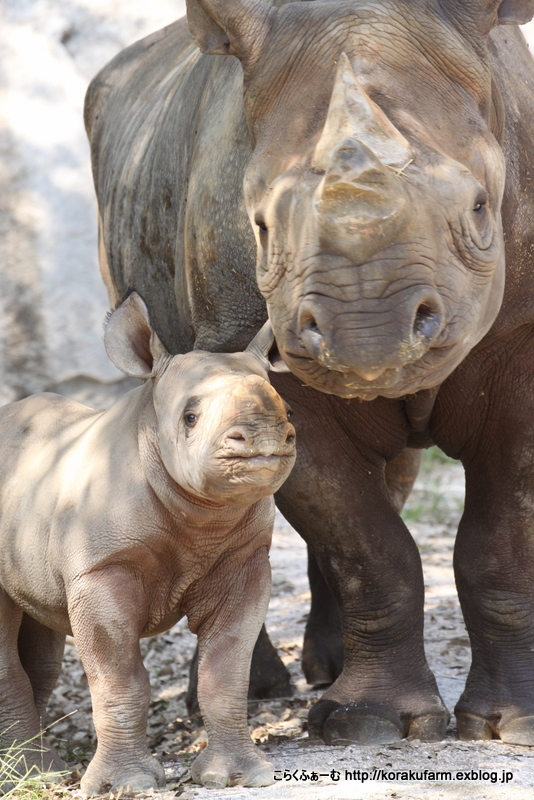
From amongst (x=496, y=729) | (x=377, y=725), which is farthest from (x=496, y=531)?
(x=377, y=725)

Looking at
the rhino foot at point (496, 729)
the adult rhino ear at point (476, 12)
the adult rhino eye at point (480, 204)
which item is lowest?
the rhino foot at point (496, 729)

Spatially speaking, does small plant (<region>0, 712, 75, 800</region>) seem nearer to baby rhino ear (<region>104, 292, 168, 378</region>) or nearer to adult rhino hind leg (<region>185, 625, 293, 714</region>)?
baby rhino ear (<region>104, 292, 168, 378</region>)

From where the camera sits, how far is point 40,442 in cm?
473

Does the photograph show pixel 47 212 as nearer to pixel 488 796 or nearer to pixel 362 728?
pixel 362 728

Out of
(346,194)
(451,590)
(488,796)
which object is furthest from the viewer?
(451,590)

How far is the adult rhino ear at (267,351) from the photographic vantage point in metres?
4.18

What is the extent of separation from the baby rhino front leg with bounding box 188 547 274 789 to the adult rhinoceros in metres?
0.68

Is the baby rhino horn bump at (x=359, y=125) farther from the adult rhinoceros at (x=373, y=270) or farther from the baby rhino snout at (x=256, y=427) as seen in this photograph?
the baby rhino snout at (x=256, y=427)

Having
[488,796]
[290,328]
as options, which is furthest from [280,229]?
[488,796]

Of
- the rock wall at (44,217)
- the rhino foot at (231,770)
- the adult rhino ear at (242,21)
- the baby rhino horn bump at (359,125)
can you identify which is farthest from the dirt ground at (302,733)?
the rock wall at (44,217)

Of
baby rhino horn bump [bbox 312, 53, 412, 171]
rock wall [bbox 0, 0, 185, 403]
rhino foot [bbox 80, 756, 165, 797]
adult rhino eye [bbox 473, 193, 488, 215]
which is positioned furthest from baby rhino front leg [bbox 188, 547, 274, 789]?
rock wall [bbox 0, 0, 185, 403]

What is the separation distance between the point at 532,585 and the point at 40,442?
194 cm

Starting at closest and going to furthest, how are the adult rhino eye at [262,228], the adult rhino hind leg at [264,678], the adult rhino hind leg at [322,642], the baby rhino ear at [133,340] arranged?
1. the adult rhino eye at [262,228]
2. the baby rhino ear at [133,340]
3. the adult rhino hind leg at [264,678]
4. the adult rhino hind leg at [322,642]

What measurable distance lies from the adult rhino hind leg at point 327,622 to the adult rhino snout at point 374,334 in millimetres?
2743
